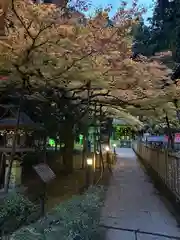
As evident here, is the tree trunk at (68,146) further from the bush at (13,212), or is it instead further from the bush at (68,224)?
the bush at (68,224)

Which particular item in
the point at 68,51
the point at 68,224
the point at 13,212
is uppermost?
the point at 68,51

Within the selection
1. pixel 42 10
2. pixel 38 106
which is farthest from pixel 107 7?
pixel 38 106

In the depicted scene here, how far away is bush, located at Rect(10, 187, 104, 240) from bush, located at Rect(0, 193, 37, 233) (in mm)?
775

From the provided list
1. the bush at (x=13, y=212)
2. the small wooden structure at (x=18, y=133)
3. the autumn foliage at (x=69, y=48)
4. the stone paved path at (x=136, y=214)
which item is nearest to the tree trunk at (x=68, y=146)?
the stone paved path at (x=136, y=214)

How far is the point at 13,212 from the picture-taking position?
3.57m

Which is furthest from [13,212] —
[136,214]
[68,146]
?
[68,146]

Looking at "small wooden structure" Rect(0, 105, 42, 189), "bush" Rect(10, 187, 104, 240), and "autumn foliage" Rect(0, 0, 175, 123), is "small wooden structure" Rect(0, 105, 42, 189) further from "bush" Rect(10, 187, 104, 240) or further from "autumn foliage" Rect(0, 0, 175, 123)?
"bush" Rect(10, 187, 104, 240)

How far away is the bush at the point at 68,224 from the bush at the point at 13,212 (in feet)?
2.54

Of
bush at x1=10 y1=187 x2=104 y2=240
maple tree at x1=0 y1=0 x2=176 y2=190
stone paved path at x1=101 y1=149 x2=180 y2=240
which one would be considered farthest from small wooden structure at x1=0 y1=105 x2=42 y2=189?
bush at x1=10 y1=187 x2=104 y2=240

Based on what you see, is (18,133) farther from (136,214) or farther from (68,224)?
(68,224)

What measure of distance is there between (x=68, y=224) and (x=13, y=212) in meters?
1.23

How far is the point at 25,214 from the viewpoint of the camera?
3.70 metres

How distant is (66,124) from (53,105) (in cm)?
89

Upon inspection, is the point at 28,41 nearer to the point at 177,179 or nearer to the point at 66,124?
the point at 177,179
